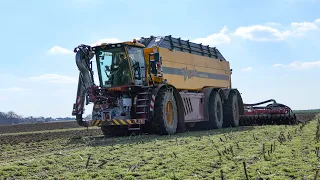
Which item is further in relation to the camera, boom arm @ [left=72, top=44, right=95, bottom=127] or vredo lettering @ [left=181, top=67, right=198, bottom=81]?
vredo lettering @ [left=181, top=67, right=198, bottom=81]

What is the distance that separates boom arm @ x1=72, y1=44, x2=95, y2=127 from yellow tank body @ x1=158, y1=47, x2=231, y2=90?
2.79 meters

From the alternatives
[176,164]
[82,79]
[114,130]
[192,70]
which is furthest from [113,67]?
[176,164]

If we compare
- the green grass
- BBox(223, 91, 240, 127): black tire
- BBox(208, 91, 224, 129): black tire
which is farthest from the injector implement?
the green grass

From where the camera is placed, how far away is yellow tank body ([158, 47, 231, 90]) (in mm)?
15828

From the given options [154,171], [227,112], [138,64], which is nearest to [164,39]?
[138,64]

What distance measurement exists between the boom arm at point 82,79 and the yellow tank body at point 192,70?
9.16 feet

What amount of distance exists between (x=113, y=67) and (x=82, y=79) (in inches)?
48.5

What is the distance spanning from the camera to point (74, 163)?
7.42 meters

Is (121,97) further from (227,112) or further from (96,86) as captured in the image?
(227,112)

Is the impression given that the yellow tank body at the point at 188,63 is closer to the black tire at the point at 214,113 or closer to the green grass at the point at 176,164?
the black tire at the point at 214,113

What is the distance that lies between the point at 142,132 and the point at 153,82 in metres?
2.20

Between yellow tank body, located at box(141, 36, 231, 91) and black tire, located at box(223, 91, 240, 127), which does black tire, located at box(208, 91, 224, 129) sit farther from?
black tire, located at box(223, 91, 240, 127)

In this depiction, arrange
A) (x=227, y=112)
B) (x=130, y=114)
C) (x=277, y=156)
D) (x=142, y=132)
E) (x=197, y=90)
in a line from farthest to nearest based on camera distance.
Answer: (x=227, y=112)
(x=197, y=90)
(x=142, y=132)
(x=130, y=114)
(x=277, y=156)

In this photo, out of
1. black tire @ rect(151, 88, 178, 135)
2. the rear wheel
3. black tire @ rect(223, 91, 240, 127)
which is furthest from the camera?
black tire @ rect(223, 91, 240, 127)
